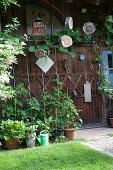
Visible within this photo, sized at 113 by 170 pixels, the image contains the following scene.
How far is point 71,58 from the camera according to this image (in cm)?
632

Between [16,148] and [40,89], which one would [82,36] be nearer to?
[40,89]

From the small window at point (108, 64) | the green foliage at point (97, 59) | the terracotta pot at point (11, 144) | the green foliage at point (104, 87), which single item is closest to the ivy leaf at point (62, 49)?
the green foliage at point (97, 59)

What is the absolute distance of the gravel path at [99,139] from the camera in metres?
4.21

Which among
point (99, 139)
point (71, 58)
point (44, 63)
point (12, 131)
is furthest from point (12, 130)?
point (71, 58)

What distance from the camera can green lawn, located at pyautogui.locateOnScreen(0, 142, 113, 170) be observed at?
10.3ft

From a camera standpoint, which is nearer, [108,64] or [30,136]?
[30,136]

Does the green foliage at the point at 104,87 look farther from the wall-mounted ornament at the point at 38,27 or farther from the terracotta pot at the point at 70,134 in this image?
the wall-mounted ornament at the point at 38,27

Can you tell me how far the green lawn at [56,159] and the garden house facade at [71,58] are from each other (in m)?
2.06

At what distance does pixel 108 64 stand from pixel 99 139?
107 inches

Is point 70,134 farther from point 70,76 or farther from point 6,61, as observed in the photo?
point 6,61

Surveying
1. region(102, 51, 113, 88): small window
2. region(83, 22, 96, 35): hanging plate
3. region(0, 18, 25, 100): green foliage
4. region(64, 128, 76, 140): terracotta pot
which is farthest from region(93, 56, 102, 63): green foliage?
region(0, 18, 25, 100): green foliage

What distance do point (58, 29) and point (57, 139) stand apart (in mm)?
3259

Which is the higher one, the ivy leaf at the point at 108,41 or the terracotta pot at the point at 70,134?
the ivy leaf at the point at 108,41

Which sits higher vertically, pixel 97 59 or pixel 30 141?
pixel 97 59
